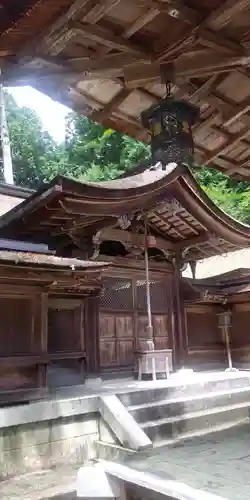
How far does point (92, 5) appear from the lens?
242cm

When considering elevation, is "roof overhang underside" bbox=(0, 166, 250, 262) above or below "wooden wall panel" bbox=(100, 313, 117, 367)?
above

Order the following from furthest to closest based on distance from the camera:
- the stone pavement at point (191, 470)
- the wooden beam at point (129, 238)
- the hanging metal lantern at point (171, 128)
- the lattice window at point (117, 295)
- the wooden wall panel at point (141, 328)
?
the wooden wall panel at point (141, 328)
the lattice window at point (117, 295)
the wooden beam at point (129, 238)
the stone pavement at point (191, 470)
the hanging metal lantern at point (171, 128)

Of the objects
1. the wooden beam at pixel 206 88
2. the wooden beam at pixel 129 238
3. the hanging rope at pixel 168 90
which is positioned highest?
the wooden beam at pixel 129 238

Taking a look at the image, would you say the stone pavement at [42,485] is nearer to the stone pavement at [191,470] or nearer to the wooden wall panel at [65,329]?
the stone pavement at [191,470]

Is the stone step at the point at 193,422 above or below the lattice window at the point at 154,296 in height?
below

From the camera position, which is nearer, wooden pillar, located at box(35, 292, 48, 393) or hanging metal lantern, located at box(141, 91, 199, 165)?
hanging metal lantern, located at box(141, 91, 199, 165)

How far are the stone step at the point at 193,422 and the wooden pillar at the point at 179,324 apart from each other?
2.76 meters

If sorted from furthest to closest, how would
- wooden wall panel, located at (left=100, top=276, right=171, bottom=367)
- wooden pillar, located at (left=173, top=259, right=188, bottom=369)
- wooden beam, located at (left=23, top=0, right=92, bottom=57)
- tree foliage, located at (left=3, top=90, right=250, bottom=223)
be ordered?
tree foliage, located at (left=3, top=90, right=250, bottom=223) → wooden pillar, located at (left=173, top=259, right=188, bottom=369) → wooden wall panel, located at (left=100, top=276, right=171, bottom=367) → wooden beam, located at (left=23, top=0, right=92, bottom=57)

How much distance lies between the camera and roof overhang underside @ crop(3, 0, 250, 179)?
2.45m

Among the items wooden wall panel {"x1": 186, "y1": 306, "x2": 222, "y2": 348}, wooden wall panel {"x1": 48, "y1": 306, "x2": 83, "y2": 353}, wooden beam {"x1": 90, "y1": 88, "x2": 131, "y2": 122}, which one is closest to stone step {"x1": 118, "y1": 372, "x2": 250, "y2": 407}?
wooden wall panel {"x1": 48, "y1": 306, "x2": 83, "y2": 353}

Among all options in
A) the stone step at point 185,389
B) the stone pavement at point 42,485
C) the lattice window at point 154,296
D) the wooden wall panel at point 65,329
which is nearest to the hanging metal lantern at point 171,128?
the stone pavement at point 42,485

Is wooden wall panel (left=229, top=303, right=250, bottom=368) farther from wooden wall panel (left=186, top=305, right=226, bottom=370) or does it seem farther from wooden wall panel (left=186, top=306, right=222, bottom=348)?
wooden wall panel (left=186, top=306, right=222, bottom=348)

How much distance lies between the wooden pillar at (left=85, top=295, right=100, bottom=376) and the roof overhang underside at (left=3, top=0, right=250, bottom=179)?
6895 millimetres

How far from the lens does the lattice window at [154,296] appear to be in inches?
455
